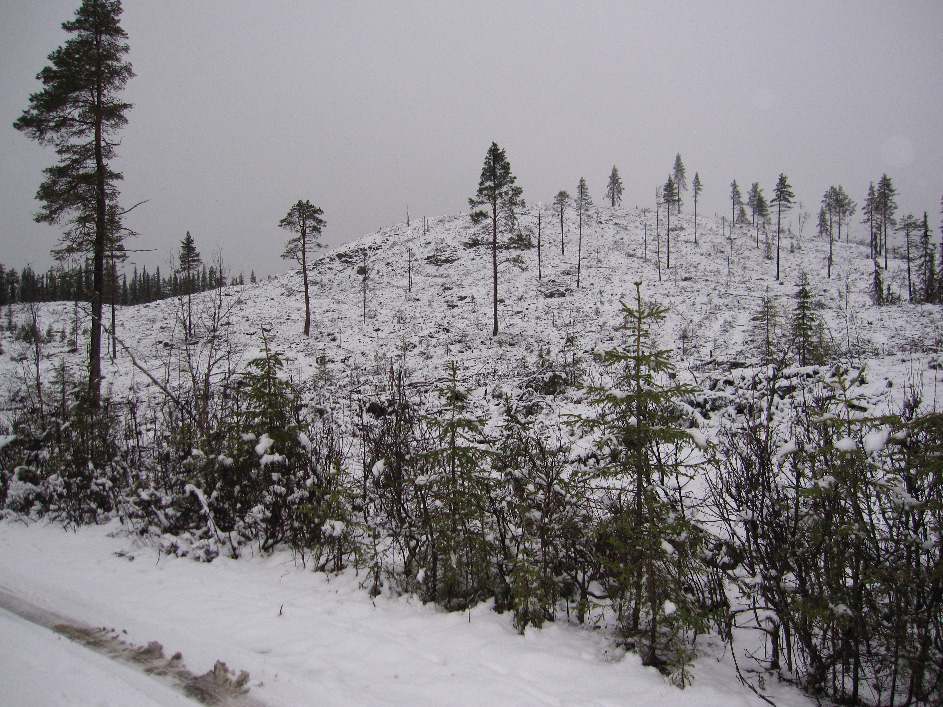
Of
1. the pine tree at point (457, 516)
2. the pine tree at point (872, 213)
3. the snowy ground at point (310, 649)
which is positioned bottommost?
the snowy ground at point (310, 649)

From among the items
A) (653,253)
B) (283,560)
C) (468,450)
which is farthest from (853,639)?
(653,253)

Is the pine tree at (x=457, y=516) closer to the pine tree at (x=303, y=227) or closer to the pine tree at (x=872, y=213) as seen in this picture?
the pine tree at (x=303, y=227)

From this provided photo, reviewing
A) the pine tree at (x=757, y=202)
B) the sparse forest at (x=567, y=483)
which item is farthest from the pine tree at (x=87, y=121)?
the pine tree at (x=757, y=202)

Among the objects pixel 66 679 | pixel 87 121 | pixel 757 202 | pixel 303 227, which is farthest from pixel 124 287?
pixel 757 202

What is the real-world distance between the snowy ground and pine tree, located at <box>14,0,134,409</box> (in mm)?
9965

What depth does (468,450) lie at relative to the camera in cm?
443

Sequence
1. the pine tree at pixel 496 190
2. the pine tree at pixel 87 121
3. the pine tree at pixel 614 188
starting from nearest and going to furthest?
the pine tree at pixel 87 121 < the pine tree at pixel 496 190 < the pine tree at pixel 614 188

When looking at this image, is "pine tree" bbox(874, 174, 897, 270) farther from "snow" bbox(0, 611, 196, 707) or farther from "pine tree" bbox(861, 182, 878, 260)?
"snow" bbox(0, 611, 196, 707)

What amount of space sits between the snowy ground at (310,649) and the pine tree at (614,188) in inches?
3147

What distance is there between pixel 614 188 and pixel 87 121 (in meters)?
76.2

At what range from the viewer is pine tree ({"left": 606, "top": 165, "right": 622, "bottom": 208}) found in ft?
236

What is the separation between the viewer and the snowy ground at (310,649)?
10.0 ft

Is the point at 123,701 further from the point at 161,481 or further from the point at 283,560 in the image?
the point at 161,481

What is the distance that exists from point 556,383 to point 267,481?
10402mm
